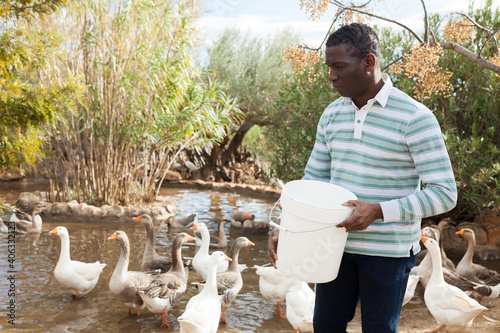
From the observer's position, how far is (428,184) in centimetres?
221

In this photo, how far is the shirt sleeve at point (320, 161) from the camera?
8.95ft

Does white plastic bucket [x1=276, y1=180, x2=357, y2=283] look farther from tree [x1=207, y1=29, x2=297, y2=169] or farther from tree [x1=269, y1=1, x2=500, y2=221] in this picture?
tree [x1=207, y1=29, x2=297, y2=169]

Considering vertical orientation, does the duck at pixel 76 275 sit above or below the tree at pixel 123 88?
below

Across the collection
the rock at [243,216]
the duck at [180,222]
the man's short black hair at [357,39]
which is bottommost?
the duck at [180,222]

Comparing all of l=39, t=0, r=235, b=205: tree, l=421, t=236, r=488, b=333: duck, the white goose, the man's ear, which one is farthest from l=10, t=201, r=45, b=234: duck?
the man's ear

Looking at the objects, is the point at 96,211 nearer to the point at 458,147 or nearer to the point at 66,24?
the point at 66,24

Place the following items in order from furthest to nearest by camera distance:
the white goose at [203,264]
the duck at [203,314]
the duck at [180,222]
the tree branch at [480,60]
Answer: the duck at [180,222] < the white goose at [203,264] < the tree branch at [480,60] < the duck at [203,314]

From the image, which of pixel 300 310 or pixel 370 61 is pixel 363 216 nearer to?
pixel 370 61

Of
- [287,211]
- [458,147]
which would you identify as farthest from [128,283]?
[458,147]

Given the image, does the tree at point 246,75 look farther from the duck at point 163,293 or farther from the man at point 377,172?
the man at point 377,172

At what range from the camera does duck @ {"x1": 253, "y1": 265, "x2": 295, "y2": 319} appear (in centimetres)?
548

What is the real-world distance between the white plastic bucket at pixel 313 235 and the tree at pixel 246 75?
15.4 meters

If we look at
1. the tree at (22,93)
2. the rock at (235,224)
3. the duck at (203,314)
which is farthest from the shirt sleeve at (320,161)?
the rock at (235,224)

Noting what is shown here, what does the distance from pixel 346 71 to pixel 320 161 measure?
0.60 metres
